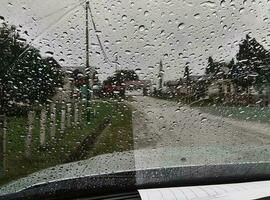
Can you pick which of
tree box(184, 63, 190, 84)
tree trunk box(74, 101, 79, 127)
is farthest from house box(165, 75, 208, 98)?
tree trunk box(74, 101, 79, 127)

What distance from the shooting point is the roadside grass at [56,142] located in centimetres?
301

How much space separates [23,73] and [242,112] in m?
1.24

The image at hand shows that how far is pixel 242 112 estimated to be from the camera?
10.7 feet

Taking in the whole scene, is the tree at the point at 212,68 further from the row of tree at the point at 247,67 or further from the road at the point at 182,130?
the road at the point at 182,130

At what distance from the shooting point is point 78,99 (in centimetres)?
314

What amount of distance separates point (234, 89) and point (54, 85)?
100 cm

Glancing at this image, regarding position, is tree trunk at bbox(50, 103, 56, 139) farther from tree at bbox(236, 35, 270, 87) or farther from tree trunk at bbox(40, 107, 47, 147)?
tree at bbox(236, 35, 270, 87)

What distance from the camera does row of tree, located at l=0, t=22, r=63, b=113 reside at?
9.91 ft

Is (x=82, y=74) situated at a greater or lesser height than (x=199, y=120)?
greater

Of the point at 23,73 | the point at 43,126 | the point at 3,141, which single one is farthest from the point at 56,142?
the point at 23,73

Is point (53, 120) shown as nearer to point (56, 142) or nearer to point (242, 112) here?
point (56, 142)

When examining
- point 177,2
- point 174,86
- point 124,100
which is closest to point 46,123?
point 124,100

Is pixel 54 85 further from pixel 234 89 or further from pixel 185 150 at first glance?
pixel 234 89

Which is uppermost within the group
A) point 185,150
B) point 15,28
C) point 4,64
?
point 15,28
